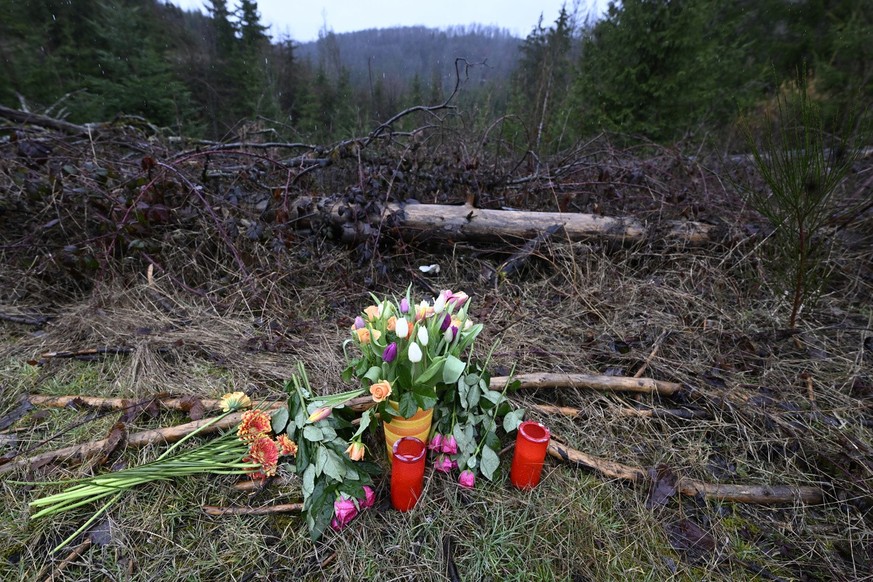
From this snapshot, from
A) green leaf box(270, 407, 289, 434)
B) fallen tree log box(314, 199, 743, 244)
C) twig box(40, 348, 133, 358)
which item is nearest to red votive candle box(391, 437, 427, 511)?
green leaf box(270, 407, 289, 434)

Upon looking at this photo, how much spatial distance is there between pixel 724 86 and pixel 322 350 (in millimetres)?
9252

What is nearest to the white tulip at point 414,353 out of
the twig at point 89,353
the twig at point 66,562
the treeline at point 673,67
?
the twig at point 66,562

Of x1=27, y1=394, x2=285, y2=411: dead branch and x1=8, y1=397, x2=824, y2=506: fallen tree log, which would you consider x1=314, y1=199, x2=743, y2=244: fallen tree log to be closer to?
x1=27, y1=394, x2=285, y2=411: dead branch

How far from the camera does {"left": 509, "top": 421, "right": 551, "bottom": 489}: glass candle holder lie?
1363 mm

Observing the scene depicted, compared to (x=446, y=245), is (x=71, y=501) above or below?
below

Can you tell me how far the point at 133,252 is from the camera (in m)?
2.85

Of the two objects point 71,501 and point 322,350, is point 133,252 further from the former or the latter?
point 71,501

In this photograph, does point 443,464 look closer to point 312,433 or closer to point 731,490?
point 312,433

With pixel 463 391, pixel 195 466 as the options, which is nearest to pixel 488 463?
pixel 463 391

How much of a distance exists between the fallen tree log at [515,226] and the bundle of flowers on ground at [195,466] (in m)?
1.87

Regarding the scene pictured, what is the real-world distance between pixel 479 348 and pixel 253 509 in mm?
1286

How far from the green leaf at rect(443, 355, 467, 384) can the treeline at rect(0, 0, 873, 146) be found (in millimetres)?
3106

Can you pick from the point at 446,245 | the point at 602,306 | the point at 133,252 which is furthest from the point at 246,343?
the point at 602,306

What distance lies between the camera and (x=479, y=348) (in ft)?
7.12
